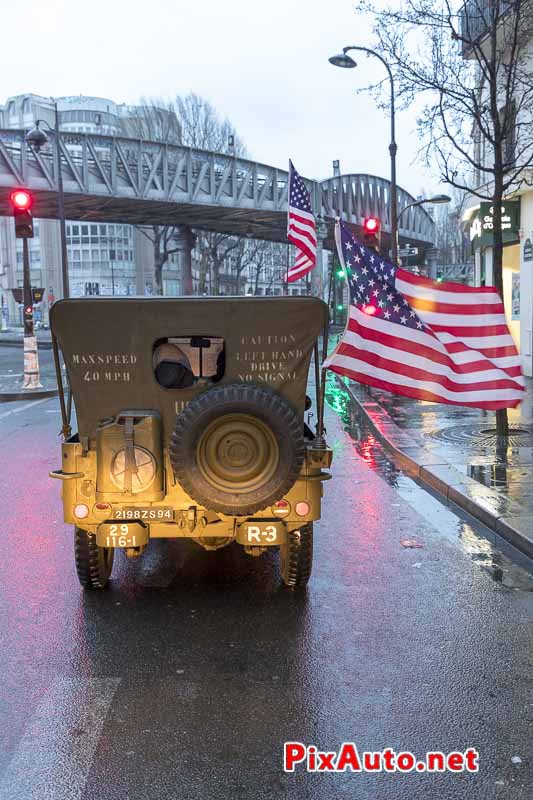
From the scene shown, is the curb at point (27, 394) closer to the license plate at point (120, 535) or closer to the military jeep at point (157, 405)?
the military jeep at point (157, 405)

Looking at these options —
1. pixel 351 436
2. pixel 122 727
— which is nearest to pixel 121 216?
pixel 351 436

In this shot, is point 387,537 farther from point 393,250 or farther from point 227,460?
point 393,250

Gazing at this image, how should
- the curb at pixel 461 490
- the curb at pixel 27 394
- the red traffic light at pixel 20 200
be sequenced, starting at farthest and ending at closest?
the curb at pixel 27 394 < the red traffic light at pixel 20 200 < the curb at pixel 461 490

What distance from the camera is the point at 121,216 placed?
47.3 meters

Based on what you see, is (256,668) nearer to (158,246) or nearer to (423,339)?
(423,339)

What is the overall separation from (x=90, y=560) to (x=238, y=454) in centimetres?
150

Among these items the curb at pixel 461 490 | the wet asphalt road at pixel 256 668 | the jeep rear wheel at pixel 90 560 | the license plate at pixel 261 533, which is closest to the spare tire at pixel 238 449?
the license plate at pixel 261 533

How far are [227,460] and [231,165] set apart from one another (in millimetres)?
42852

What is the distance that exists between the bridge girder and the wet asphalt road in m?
32.9

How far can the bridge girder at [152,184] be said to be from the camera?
37781 mm

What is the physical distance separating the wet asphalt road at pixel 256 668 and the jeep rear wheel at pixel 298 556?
145 millimetres

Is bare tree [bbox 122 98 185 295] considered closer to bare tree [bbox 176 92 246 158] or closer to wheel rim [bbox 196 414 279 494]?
bare tree [bbox 176 92 246 158]

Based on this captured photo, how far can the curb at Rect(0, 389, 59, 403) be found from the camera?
63.6 feet

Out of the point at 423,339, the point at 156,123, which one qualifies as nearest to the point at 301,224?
the point at 423,339
